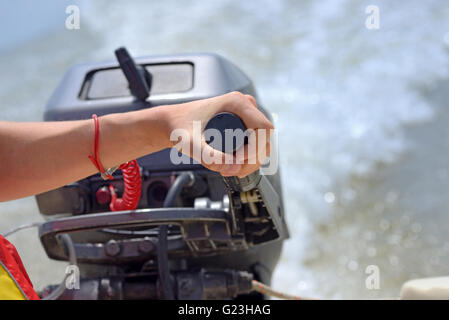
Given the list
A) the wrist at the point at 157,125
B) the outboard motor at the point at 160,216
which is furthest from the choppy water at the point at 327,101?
the wrist at the point at 157,125

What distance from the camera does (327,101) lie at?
127 inches

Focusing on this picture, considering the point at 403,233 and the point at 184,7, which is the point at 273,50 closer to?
the point at 184,7

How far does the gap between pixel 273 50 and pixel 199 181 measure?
8.01 feet

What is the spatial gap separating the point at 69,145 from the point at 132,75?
77cm

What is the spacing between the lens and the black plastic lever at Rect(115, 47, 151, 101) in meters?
1.53

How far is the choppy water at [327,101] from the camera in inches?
95.0

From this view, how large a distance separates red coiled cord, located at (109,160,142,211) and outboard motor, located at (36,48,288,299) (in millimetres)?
47

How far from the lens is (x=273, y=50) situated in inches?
147

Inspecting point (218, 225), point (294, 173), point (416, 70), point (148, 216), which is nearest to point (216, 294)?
point (218, 225)

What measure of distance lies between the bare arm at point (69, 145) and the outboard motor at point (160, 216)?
1.30ft
